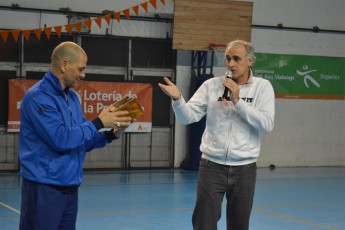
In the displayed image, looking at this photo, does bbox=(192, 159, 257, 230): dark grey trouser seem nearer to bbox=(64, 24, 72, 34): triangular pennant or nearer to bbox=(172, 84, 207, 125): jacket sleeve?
bbox=(172, 84, 207, 125): jacket sleeve

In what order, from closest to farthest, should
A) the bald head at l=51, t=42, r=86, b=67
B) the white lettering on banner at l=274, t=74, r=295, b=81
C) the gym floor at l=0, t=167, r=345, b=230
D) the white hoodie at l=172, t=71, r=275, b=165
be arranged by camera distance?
the bald head at l=51, t=42, r=86, b=67 < the white hoodie at l=172, t=71, r=275, b=165 < the gym floor at l=0, t=167, r=345, b=230 < the white lettering on banner at l=274, t=74, r=295, b=81

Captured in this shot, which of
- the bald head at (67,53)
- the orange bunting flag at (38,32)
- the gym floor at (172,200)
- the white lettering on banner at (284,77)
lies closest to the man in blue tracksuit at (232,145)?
the bald head at (67,53)

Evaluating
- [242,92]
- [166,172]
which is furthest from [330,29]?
[242,92]

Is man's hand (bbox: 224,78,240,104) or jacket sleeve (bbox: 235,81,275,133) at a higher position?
man's hand (bbox: 224,78,240,104)

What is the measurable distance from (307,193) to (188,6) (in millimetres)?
5393

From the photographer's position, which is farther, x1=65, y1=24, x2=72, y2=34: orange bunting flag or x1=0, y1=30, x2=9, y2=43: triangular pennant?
x1=65, y1=24, x2=72, y2=34: orange bunting flag

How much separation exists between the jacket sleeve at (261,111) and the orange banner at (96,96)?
9.48 metres

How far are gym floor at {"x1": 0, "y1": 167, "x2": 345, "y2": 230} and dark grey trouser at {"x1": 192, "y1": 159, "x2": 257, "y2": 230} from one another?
10.8 ft

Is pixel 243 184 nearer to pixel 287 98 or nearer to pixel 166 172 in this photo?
pixel 166 172

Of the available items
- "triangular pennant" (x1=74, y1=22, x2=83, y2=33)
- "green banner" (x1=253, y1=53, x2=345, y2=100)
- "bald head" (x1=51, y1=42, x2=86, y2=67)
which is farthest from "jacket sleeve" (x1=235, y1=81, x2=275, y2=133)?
"green banner" (x1=253, y1=53, x2=345, y2=100)

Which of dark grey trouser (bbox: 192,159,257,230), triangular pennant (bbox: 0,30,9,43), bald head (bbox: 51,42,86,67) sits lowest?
dark grey trouser (bbox: 192,159,257,230)

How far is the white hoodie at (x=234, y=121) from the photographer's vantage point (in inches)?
189

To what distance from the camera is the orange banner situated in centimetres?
1391

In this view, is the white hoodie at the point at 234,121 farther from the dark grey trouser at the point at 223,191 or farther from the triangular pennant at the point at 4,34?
the triangular pennant at the point at 4,34
